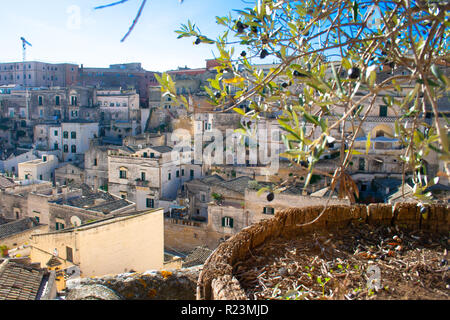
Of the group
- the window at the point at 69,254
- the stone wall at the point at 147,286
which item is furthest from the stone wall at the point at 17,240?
the stone wall at the point at 147,286

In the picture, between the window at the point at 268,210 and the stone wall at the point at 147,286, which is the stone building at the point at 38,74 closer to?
the window at the point at 268,210

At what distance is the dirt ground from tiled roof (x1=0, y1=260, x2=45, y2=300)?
466 cm

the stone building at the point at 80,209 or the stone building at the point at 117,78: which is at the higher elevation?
the stone building at the point at 117,78

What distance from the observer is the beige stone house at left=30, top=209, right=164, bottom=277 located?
9.06m

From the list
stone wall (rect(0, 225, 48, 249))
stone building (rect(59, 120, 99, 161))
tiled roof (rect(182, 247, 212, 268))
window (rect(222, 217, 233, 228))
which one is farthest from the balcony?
stone building (rect(59, 120, 99, 161))

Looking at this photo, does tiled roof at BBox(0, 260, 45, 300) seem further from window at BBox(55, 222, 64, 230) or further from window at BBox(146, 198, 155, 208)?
window at BBox(146, 198, 155, 208)

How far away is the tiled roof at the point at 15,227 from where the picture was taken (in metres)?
13.8

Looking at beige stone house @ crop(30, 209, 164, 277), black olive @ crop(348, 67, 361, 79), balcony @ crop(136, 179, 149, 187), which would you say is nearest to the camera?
black olive @ crop(348, 67, 361, 79)

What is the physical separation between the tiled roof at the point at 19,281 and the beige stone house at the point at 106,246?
196cm

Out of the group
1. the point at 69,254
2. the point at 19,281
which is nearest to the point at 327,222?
the point at 19,281

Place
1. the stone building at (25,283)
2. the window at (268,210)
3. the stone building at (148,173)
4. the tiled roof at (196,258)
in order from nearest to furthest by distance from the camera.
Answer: the stone building at (25,283)
the tiled roof at (196,258)
the window at (268,210)
the stone building at (148,173)

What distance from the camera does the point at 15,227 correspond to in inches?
562
